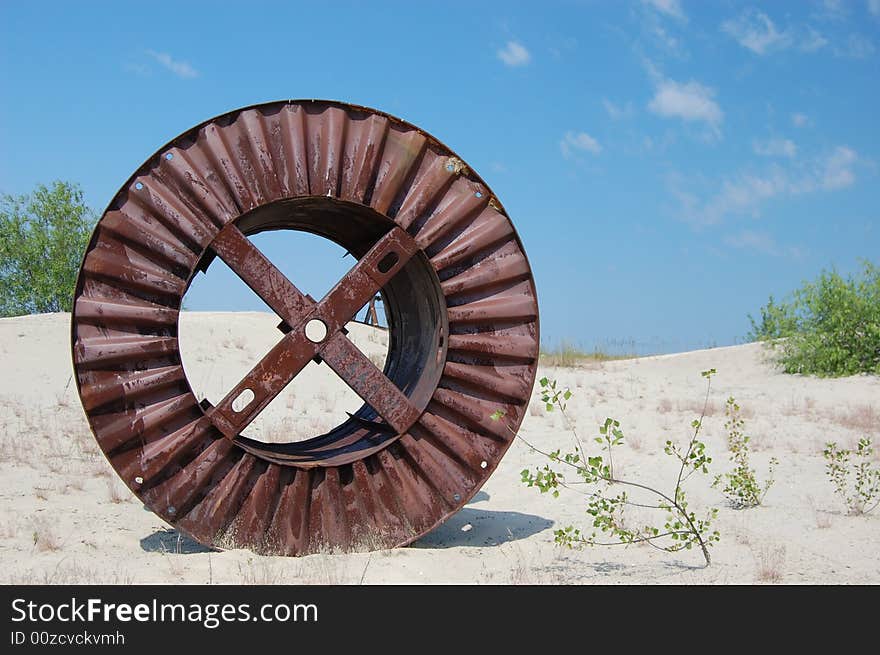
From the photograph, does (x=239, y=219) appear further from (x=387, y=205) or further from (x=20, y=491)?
(x=20, y=491)

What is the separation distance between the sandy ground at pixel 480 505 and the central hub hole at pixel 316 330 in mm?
1416

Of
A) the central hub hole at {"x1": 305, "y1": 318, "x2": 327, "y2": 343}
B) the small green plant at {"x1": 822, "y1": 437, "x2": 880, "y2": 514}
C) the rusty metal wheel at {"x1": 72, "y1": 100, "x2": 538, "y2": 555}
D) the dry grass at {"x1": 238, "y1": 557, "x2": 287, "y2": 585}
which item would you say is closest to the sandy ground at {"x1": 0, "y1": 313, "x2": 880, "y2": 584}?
the dry grass at {"x1": 238, "y1": 557, "x2": 287, "y2": 585}

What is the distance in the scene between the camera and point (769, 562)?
17.9 ft

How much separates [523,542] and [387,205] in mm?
2805

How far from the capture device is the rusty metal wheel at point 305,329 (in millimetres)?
5215

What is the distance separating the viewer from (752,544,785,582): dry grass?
5.13 metres

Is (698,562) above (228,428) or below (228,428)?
below

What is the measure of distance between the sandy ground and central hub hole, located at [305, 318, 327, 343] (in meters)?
1.42

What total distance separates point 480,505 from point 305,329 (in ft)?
10.9

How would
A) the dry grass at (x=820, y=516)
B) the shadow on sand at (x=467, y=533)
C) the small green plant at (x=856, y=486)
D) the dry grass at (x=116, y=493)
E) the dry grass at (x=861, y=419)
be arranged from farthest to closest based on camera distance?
the dry grass at (x=861, y=419) → the dry grass at (x=116, y=493) → the small green plant at (x=856, y=486) → the dry grass at (x=820, y=516) → the shadow on sand at (x=467, y=533)

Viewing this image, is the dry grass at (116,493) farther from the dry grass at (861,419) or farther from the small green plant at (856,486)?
the dry grass at (861,419)

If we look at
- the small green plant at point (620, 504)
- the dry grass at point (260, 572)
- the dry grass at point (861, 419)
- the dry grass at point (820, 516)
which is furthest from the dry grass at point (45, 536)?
the dry grass at point (861, 419)

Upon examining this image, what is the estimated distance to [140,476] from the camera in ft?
17.0

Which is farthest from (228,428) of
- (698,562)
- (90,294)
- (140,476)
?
(698,562)
